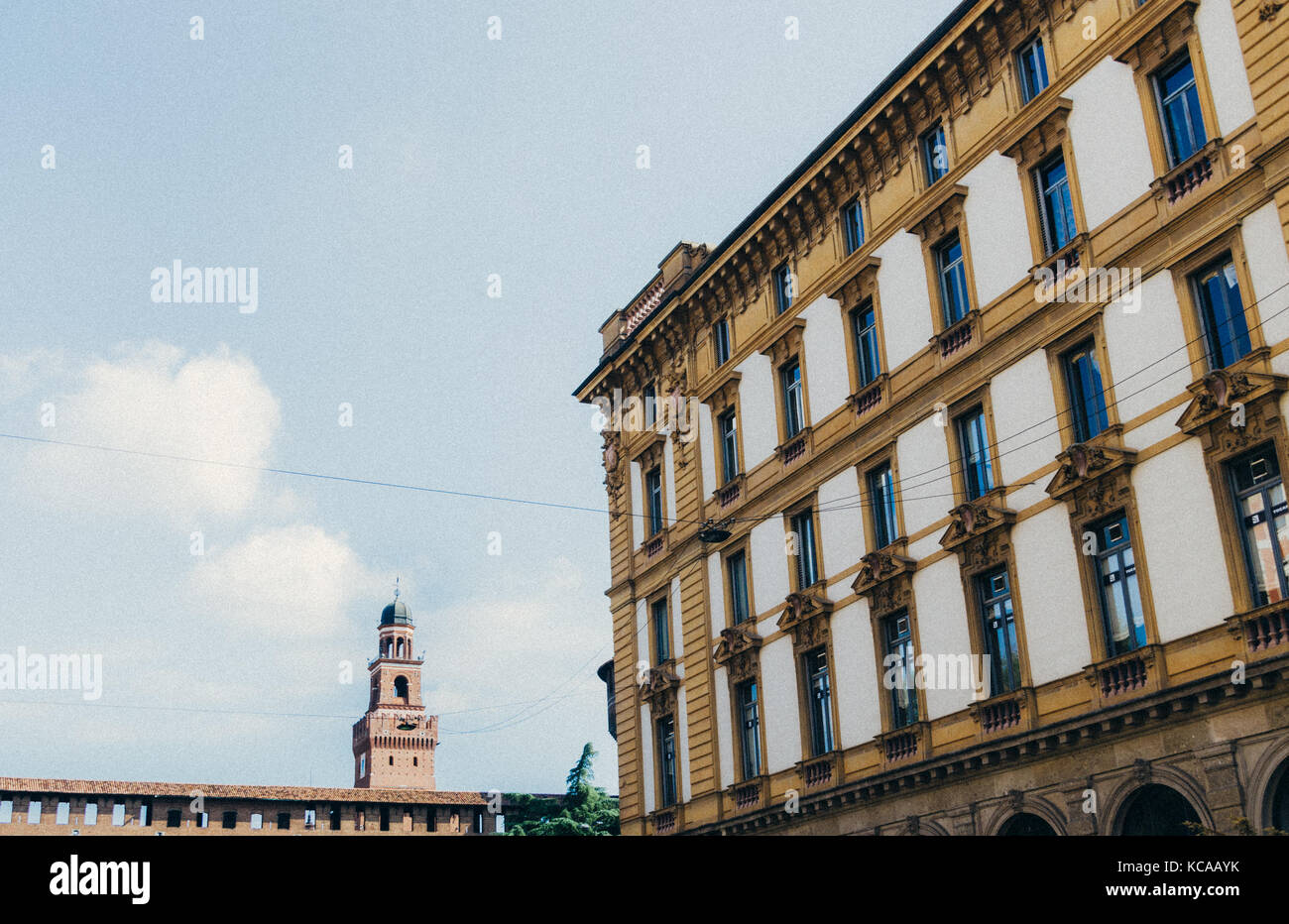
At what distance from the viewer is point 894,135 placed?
97.2 ft

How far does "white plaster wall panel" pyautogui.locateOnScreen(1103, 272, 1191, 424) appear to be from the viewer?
21.6 m

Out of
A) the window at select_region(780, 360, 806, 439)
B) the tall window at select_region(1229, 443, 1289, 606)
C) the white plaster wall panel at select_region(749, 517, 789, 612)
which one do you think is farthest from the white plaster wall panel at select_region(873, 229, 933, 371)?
the tall window at select_region(1229, 443, 1289, 606)

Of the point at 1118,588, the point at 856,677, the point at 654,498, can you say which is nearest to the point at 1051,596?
the point at 1118,588

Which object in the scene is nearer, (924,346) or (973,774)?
(973,774)

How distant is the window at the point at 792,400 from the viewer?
32406 mm

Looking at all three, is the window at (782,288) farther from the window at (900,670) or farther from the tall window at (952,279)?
the window at (900,670)

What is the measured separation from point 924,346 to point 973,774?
898cm

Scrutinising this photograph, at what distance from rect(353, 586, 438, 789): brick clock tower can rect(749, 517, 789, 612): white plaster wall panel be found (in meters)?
110

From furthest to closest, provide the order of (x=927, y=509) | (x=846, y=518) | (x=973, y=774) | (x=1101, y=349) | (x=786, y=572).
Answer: (x=786, y=572) < (x=846, y=518) < (x=927, y=509) < (x=973, y=774) < (x=1101, y=349)

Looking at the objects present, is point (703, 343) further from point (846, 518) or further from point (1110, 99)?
point (1110, 99)
